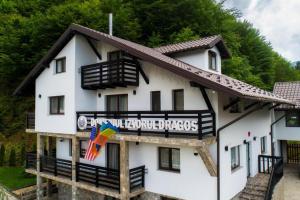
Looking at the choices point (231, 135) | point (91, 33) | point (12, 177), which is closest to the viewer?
point (231, 135)

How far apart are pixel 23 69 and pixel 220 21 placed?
22882 millimetres

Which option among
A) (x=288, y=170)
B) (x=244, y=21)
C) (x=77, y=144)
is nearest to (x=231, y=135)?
(x=77, y=144)

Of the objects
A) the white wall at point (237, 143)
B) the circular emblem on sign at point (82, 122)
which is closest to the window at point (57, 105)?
the circular emblem on sign at point (82, 122)

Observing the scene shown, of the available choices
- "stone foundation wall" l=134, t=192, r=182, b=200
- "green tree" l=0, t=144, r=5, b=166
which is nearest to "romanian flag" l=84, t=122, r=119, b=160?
"stone foundation wall" l=134, t=192, r=182, b=200

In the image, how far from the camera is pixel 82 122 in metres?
14.7

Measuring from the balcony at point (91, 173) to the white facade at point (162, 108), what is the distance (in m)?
0.60

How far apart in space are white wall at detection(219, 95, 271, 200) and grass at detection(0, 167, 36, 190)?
1617 centimetres

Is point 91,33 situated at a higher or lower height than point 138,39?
lower

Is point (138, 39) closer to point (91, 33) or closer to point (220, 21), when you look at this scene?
point (220, 21)

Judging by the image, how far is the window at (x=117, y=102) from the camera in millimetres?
14750

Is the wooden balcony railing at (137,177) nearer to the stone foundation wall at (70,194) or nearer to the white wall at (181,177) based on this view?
the white wall at (181,177)

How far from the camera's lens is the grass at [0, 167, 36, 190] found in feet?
67.5

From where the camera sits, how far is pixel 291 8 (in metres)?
26.9

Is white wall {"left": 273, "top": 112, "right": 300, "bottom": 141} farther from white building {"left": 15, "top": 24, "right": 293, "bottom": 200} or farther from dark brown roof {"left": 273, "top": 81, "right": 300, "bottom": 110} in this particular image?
white building {"left": 15, "top": 24, "right": 293, "bottom": 200}
